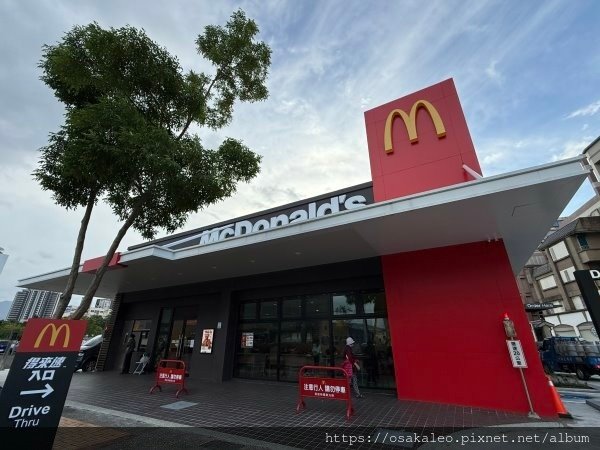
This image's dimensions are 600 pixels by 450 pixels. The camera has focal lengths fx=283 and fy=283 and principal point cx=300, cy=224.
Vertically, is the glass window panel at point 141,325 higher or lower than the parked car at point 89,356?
higher

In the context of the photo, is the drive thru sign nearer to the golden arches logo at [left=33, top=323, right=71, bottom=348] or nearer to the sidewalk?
the golden arches logo at [left=33, top=323, right=71, bottom=348]

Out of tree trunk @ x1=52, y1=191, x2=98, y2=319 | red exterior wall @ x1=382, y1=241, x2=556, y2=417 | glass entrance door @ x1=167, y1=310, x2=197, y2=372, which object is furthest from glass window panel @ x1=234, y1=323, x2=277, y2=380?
tree trunk @ x1=52, y1=191, x2=98, y2=319

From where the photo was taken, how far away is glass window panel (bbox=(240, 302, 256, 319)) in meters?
11.2

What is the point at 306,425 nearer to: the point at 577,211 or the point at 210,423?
the point at 210,423

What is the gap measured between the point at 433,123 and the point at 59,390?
10.1m

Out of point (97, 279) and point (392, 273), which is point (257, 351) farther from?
point (97, 279)

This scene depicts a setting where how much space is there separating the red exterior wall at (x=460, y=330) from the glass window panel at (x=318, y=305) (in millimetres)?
2337

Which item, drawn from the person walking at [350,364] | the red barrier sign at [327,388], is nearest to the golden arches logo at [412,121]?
the person walking at [350,364]

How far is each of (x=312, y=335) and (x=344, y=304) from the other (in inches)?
60.8

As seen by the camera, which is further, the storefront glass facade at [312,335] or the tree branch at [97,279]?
the storefront glass facade at [312,335]

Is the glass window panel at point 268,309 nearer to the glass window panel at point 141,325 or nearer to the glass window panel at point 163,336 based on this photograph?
the glass window panel at point 163,336

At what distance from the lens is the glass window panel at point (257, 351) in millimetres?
10156

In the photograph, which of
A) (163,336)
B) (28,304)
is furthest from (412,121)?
(28,304)

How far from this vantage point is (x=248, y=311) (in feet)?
37.1
